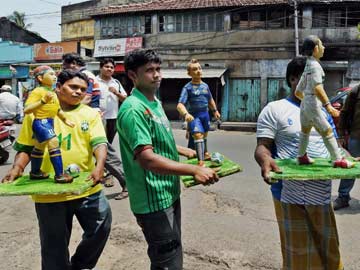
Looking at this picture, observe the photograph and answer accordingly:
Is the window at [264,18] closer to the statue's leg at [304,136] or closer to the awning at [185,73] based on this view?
the awning at [185,73]

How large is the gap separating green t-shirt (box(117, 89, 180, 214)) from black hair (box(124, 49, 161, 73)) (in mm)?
141

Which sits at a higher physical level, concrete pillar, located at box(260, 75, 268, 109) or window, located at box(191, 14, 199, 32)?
window, located at box(191, 14, 199, 32)

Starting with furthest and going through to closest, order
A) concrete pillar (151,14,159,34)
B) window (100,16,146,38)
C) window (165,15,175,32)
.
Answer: window (100,16,146,38) < concrete pillar (151,14,159,34) < window (165,15,175,32)

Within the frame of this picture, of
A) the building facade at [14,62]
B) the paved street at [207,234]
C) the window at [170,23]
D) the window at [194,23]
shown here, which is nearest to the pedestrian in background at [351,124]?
the paved street at [207,234]

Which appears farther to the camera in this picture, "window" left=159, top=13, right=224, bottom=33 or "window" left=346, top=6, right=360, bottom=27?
"window" left=159, top=13, right=224, bottom=33

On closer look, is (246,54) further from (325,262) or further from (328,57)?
(325,262)

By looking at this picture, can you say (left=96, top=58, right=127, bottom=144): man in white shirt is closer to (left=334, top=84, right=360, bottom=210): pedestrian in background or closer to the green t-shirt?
(left=334, top=84, right=360, bottom=210): pedestrian in background

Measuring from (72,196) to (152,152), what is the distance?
33.8 inches

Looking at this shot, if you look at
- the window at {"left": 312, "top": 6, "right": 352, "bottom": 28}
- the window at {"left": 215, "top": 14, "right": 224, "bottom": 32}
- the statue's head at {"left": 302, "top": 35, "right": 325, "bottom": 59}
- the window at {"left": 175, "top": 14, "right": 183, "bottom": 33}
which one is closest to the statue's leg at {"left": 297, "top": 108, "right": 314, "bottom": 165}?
the statue's head at {"left": 302, "top": 35, "right": 325, "bottom": 59}

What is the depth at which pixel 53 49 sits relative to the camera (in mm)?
24750

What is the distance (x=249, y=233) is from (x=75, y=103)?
2.30 m

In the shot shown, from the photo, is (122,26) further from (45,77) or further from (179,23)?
(45,77)

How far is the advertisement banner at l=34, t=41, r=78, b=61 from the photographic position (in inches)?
951

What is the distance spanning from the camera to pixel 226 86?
21000mm
